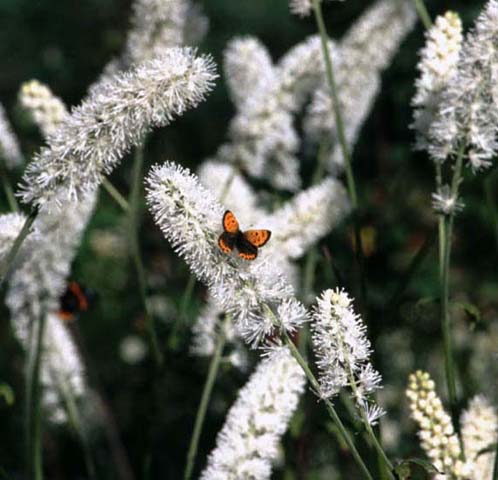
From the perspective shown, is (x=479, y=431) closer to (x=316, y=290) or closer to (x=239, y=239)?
(x=239, y=239)

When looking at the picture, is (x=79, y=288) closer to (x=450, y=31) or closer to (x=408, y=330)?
(x=450, y=31)

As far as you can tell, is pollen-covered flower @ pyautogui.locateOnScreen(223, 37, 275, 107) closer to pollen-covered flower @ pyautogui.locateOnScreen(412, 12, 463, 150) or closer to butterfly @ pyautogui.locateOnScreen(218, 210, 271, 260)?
pollen-covered flower @ pyautogui.locateOnScreen(412, 12, 463, 150)

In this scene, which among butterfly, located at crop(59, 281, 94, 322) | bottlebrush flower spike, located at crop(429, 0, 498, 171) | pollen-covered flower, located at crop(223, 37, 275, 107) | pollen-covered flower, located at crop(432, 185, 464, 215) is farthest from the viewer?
pollen-covered flower, located at crop(223, 37, 275, 107)

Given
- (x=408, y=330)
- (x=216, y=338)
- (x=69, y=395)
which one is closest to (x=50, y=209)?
(x=216, y=338)

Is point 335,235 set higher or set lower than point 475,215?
lower

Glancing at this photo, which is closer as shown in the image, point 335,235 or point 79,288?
point 79,288

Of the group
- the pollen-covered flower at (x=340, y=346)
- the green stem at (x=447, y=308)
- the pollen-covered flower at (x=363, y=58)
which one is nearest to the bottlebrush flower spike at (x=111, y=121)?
the pollen-covered flower at (x=340, y=346)

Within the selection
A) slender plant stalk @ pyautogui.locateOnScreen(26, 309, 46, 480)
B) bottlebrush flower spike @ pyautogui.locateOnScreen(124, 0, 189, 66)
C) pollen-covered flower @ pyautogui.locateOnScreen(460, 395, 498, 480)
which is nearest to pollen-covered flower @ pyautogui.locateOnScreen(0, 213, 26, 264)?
slender plant stalk @ pyautogui.locateOnScreen(26, 309, 46, 480)
